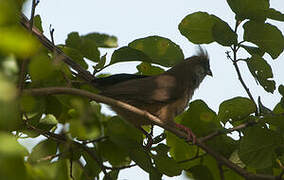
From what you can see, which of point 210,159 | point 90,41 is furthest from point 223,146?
point 90,41

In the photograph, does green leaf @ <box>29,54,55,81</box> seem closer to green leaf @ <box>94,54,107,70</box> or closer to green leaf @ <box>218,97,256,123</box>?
green leaf @ <box>94,54,107,70</box>

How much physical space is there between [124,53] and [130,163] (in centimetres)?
90

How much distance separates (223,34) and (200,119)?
2.36 ft

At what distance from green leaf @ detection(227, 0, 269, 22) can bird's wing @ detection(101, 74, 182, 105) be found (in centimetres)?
138

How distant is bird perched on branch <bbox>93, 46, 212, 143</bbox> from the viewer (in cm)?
411

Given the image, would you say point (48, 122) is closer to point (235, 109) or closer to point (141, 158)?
point (141, 158)

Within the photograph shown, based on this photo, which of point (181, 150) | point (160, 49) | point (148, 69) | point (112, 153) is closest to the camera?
point (112, 153)

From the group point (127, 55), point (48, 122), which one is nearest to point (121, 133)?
point (48, 122)

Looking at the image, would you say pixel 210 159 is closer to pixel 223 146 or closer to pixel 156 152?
pixel 223 146

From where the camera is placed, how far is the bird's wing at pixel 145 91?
4.24 m

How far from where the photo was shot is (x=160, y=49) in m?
3.56

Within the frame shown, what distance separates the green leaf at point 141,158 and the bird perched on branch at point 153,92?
787 millimetres

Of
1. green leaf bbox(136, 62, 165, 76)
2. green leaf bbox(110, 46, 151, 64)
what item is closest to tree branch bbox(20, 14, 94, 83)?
green leaf bbox(110, 46, 151, 64)

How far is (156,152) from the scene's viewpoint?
10.6 feet
